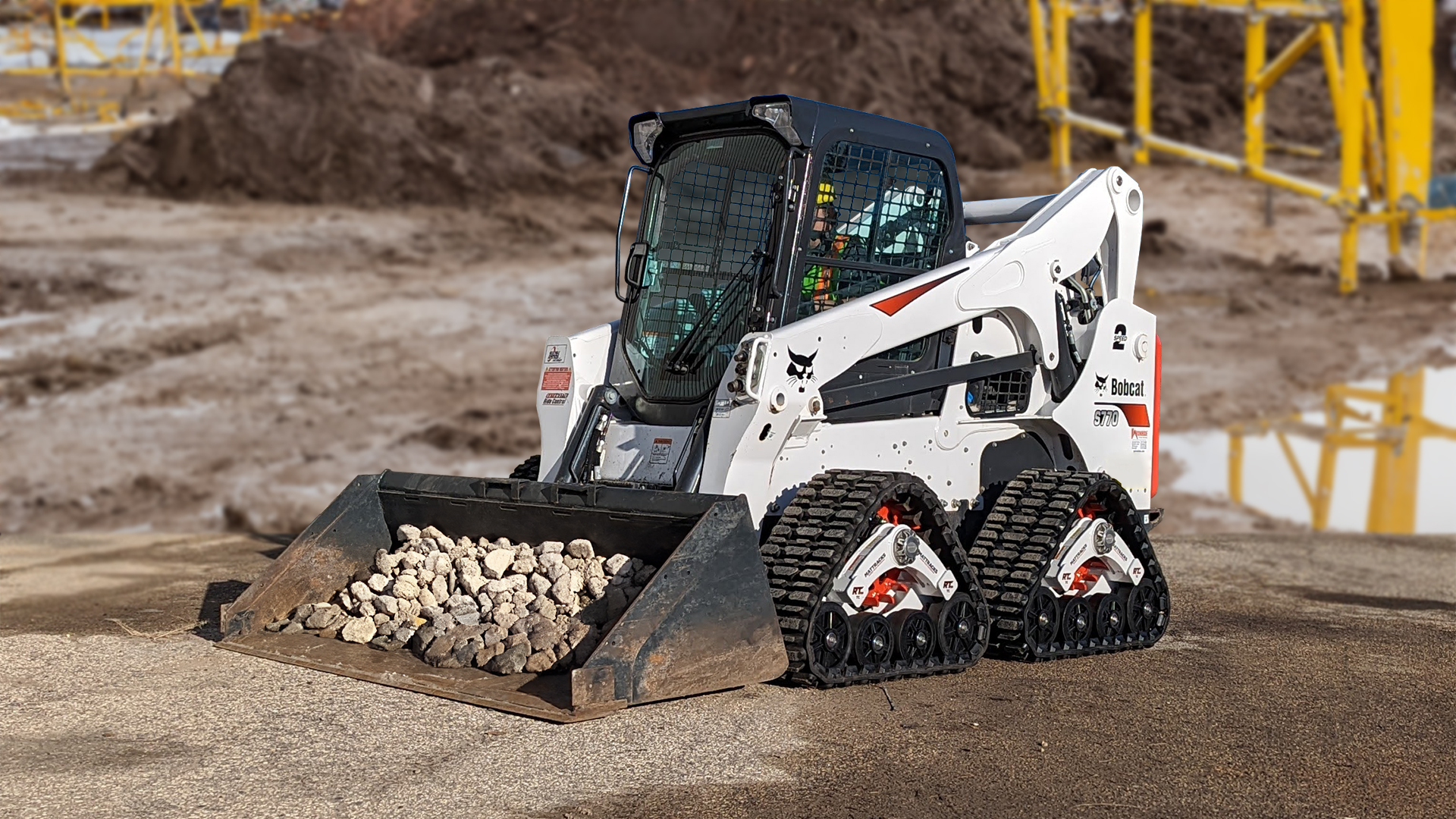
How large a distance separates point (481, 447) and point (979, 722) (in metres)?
13.1

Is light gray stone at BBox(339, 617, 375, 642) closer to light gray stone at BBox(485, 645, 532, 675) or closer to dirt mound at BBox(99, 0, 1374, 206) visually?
light gray stone at BBox(485, 645, 532, 675)

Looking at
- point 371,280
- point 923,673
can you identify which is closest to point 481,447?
point 371,280

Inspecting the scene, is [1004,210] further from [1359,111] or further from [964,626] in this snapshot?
[1359,111]

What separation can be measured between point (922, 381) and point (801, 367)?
0.76 meters

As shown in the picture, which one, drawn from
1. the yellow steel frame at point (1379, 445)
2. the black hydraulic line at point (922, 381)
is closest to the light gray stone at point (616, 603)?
the black hydraulic line at point (922, 381)

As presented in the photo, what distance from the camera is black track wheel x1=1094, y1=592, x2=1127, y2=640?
6.85 metres

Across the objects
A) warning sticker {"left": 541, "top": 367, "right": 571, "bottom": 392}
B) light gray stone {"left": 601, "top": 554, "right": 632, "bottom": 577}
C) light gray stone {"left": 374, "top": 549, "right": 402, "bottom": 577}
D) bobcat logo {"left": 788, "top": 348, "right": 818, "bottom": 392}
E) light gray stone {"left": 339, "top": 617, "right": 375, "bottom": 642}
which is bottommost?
light gray stone {"left": 339, "top": 617, "right": 375, "bottom": 642}

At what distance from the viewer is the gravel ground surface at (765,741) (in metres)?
4.57

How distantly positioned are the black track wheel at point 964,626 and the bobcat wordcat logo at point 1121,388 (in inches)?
62.4

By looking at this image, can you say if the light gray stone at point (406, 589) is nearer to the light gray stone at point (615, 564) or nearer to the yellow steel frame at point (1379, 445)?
the light gray stone at point (615, 564)

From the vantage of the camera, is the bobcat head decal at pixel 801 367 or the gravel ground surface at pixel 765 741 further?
the bobcat head decal at pixel 801 367

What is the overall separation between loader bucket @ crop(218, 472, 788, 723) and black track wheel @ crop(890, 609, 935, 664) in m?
0.62

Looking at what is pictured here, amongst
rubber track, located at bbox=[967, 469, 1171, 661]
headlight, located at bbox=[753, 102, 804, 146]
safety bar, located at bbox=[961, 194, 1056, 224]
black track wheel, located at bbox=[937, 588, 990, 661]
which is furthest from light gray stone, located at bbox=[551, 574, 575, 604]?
safety bar, located at bbox=[961, 194, 1056, 224]

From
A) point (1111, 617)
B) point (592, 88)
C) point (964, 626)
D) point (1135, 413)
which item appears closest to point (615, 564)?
point (964, 626)
